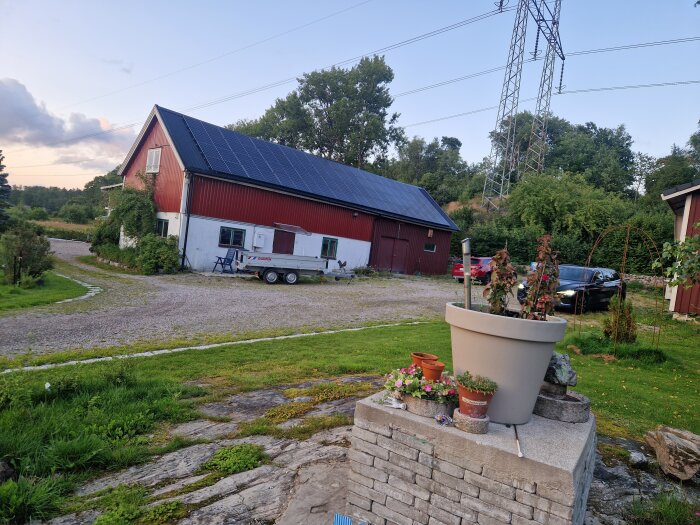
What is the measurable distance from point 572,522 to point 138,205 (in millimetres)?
21078

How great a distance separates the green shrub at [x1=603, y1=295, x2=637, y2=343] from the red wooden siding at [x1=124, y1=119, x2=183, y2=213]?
16.7 meters

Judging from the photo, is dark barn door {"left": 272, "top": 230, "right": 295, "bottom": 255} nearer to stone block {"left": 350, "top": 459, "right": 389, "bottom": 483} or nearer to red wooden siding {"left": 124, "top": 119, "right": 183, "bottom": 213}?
red wooden siding {"left": 124, "top": 119, "right": 183, "bottom": 213}

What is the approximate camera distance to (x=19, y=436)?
361cm

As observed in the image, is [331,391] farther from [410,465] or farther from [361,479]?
[410,465]

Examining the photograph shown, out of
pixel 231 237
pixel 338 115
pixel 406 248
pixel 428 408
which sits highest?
pixel 338 115

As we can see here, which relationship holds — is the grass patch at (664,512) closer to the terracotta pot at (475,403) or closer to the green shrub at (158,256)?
the terracotta pot at (475,403)

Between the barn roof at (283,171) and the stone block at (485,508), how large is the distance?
18273mm

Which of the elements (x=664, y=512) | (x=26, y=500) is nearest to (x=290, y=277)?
(x=26, y=500)

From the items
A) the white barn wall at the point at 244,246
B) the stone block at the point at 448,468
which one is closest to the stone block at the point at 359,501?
the stone block at the point at 448,468

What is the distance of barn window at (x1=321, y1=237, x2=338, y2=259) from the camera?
23.5 m

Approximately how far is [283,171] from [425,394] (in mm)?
21325

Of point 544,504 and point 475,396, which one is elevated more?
point 475,396

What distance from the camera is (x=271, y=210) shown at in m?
21.3

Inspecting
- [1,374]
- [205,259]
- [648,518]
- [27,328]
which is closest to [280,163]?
[205,259]
